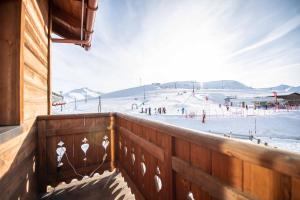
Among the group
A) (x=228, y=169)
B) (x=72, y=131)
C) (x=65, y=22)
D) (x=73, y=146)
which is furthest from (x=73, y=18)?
(x=228, y=169)

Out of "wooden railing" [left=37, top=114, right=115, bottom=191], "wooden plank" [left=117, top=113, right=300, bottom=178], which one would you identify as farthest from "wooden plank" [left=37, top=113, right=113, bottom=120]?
"wooden plank" [left=117, top=113, right=300, bottom=178]

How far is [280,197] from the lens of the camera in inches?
28.2

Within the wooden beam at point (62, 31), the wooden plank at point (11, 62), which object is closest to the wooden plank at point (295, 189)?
the wooden plank at point (11, 62)

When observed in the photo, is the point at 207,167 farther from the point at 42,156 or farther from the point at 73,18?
the point at 73,18

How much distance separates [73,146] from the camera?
299cm

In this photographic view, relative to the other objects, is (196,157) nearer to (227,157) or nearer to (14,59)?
(227,157)

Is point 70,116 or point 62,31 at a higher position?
point 62,31

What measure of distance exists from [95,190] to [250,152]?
267cm

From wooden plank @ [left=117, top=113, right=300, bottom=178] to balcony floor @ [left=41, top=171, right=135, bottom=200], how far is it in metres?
1.88

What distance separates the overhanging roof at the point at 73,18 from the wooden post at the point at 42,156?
6.96 ft

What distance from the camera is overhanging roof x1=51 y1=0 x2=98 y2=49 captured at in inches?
130

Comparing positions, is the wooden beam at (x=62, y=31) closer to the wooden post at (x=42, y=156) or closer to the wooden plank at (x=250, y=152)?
the wooden post at (x=42, y=156)

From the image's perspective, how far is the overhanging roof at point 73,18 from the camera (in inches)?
130

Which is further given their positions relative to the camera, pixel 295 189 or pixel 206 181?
pixel 206 181
